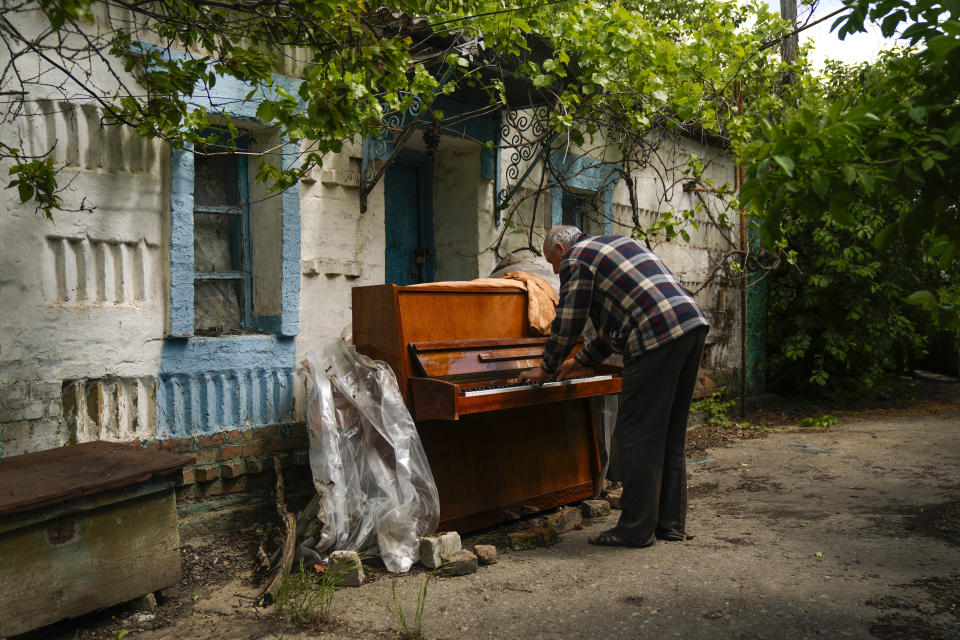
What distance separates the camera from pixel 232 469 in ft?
14.7

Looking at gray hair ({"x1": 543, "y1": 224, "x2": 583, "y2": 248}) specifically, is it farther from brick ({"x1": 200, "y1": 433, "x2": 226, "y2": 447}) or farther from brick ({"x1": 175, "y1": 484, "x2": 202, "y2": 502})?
brick ({"x1": 175, "y1": 484, "x2": 202, "y2": 502})

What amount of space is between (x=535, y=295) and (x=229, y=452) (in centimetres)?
225

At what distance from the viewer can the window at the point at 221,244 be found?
4.77 meters

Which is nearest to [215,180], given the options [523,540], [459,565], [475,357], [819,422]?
[475,357]

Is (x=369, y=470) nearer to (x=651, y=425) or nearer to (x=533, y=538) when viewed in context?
(x=533, y=538)

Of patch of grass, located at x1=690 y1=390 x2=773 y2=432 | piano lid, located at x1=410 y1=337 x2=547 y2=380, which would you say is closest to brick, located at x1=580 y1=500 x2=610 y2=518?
piano lid, located at x1=410 y1=337 x2=547 y2=380

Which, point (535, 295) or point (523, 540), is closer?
point (523, 540)

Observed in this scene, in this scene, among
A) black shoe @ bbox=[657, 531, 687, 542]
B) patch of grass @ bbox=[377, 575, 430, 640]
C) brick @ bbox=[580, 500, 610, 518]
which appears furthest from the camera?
brick @ bbox=[580, 500, 610, 518]

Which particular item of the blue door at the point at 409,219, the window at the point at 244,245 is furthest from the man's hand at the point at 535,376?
the blue door at the point at 409,219

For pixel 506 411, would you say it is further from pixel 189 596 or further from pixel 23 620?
pixel 23 620

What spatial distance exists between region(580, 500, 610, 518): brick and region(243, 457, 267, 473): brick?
7.04 feet

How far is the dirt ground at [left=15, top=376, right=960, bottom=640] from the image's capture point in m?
3.14

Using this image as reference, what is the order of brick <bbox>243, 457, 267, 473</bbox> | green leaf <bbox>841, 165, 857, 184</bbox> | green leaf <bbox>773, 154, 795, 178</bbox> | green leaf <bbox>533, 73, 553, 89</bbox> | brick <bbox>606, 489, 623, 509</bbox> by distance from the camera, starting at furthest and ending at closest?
green leaf <bbox>533, 73, 553, 89</bbox> → brick <bbox>606, 489, 623, 509</bbox> → brick <bbox>243, 457, 267, 473</bbox> → green leaf <bbox>841, 165, 857, 184</bbox> → green leaf <bbox>773, 154, 795, 178</bbox>

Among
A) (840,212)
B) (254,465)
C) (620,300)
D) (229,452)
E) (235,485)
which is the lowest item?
(235,485)
